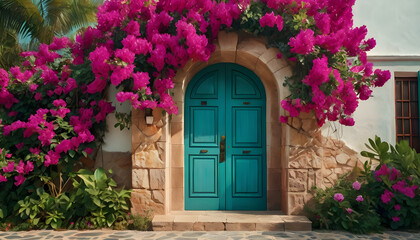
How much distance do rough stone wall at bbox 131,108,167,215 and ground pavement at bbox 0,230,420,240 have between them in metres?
0.52

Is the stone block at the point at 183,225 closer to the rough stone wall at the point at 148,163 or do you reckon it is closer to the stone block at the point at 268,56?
the rough stone wall at the point at 148,163

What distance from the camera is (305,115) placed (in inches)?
215

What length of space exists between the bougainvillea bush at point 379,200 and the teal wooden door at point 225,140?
3.60ft

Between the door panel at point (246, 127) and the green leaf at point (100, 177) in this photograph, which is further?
the door panel at point (246, 127)

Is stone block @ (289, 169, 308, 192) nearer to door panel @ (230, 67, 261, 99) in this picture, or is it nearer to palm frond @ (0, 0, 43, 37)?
door panel @ (230, 67, 261, 99)

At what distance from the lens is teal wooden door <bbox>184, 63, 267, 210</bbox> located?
5.89 meters

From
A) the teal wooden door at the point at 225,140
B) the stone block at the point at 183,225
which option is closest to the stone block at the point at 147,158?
the teal wooden door at the point at 225,140

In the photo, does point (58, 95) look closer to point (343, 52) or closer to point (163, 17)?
point (163, 17)

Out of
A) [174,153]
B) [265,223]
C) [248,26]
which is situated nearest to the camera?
[265,223]

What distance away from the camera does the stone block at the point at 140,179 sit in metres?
5.39

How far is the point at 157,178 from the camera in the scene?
17.7ft

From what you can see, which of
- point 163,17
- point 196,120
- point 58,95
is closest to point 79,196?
point 58,95

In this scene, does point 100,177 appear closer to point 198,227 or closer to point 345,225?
point 198,227

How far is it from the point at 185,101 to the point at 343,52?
2530 millimetres
